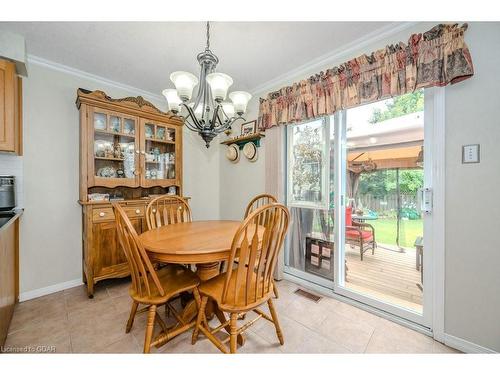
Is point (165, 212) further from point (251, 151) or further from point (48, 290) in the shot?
point (48, 290)

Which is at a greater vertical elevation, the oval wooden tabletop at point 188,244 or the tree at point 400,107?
the tree at point 400,107

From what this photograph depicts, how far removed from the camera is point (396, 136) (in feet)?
7.27

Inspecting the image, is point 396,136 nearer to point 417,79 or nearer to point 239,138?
point 417,79

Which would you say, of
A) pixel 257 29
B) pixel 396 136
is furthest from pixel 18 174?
pixel 396 136

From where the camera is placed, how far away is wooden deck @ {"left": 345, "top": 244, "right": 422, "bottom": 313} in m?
1.96

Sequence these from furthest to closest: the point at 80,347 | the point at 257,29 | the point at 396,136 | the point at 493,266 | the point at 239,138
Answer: the point at 239,138
the point at 396,136
the point at 257,29
the point at 80,347
the point at 493,266

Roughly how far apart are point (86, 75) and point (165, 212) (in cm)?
187

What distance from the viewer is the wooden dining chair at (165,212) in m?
1.92

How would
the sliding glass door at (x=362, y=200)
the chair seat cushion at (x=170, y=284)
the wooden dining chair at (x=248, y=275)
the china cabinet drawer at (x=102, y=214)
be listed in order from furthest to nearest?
1. the china cabinet drawer at (x=102, y=214)
2. the sliding glass door at (x=362, y=200)
3. the chair seat cushion at (x=170, y=284)
4. the wooden dining chair at (x=248, y=275)

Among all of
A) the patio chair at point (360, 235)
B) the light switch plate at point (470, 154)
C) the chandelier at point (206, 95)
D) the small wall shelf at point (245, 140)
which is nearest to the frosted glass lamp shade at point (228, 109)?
the chandelier at point (206, 95)

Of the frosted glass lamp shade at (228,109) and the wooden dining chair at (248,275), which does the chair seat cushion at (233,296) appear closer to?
the wooden dining chair at (248,275)

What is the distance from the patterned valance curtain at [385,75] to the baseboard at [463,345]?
1.72 meters
